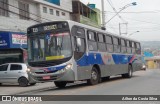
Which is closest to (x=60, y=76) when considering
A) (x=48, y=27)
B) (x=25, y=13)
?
(x=48, y=27)

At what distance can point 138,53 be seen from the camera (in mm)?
32844

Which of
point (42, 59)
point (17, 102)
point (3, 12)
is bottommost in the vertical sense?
point (17, 102)

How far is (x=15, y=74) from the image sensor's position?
2520cm

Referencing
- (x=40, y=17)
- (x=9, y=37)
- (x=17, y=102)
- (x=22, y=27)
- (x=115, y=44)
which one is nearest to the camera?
(x=17, y=102)

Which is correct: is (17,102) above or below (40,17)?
below

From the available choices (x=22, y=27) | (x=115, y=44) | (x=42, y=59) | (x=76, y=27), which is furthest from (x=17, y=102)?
(x=22, y=27)

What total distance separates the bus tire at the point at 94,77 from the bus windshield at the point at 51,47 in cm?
280

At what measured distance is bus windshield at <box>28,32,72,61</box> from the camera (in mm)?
18406

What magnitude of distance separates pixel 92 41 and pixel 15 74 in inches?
259

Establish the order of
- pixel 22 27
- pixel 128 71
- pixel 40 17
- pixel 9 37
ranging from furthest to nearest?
pixel 40 17
pixel 22 27
pixel 9 37
pixel 128 71

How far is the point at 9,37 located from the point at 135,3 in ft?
52.3

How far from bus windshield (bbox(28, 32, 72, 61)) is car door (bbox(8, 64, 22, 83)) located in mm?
6311

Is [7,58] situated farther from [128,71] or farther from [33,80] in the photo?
[33,80]

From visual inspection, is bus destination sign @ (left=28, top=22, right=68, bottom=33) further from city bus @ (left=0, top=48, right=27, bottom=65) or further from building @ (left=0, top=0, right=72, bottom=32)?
city bus @ (left=0, top=48, right=27, bottom=65)
